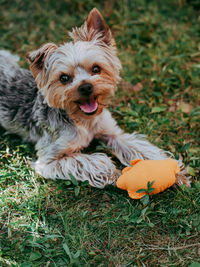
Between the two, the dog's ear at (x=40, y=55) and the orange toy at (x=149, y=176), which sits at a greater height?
the dog's ear at (x=40, y=55)

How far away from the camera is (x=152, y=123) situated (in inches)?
217

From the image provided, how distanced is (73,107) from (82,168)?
939 mm

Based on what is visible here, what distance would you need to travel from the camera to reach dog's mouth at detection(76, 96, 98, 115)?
4379mm

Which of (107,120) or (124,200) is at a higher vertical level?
(107,120)

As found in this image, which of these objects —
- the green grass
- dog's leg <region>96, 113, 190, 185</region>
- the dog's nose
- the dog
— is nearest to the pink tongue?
the dog

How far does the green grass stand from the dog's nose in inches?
46.9

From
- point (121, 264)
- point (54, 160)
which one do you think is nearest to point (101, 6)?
point (54, 160)

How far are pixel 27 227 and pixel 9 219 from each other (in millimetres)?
307

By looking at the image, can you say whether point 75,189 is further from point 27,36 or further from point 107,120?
point 27,36

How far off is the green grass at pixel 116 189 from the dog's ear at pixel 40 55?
1511 millimetres

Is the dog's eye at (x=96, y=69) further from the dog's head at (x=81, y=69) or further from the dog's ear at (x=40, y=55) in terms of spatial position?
the dog's ear at (x=40, y=55)

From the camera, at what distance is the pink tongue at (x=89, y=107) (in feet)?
14.4

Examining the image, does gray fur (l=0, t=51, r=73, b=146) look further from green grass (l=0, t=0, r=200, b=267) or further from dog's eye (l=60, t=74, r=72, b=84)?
dog's eye (l=60, t=74, r=72, b=84)

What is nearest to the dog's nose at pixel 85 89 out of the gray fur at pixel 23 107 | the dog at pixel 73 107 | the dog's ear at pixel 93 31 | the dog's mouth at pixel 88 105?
the dog at pixel 73 107
